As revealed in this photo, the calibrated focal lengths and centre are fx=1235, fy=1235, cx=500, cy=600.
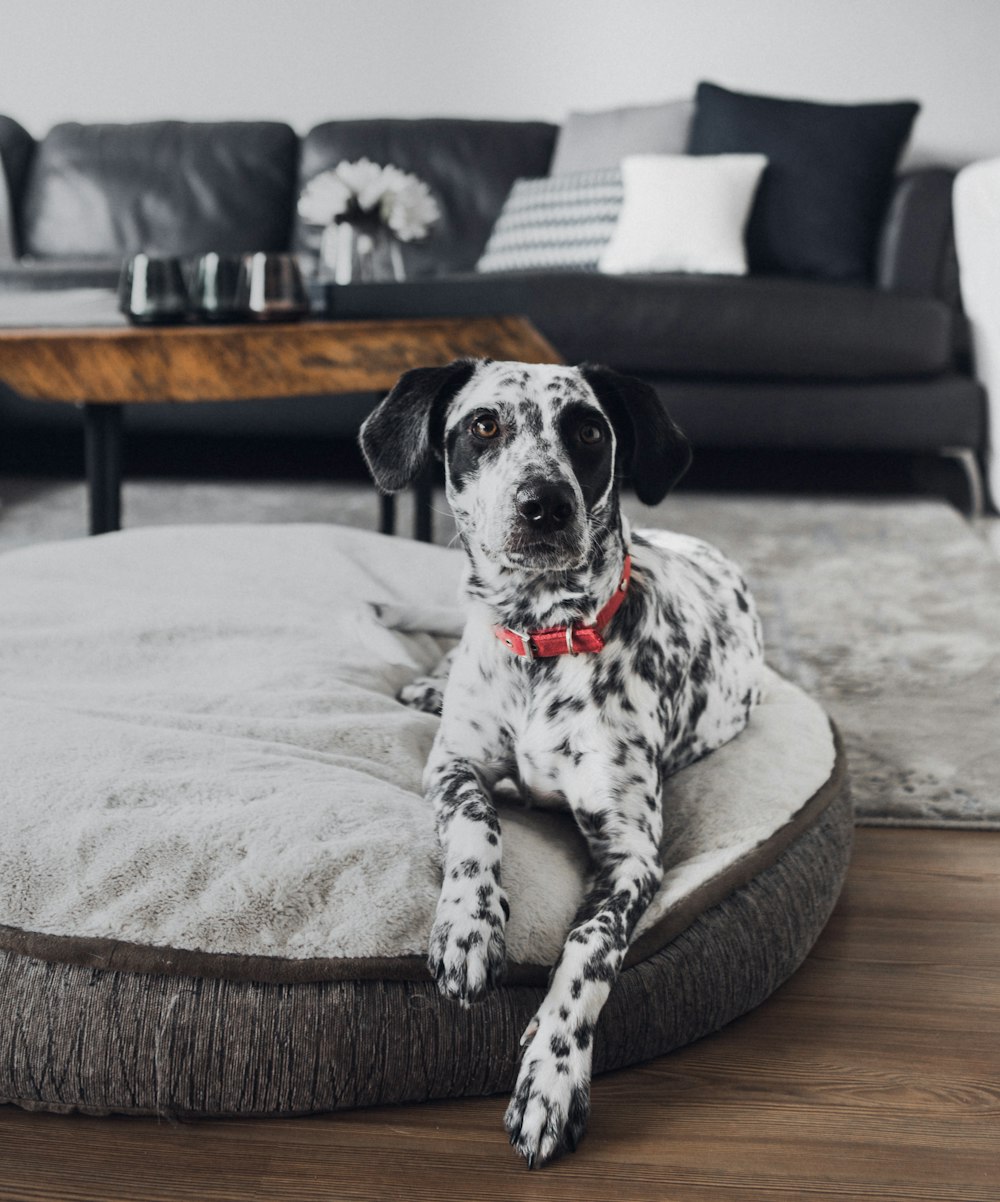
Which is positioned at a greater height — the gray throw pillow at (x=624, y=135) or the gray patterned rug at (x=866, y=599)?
the gray throw pillow at (x=624, y=135)

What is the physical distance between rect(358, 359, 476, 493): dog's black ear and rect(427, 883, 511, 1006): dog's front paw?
2.00 feet

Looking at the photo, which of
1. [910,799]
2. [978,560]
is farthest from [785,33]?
[910,799]

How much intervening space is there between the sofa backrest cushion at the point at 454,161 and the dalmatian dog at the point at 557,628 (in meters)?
3.98

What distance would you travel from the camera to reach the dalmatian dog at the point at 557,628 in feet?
5.00

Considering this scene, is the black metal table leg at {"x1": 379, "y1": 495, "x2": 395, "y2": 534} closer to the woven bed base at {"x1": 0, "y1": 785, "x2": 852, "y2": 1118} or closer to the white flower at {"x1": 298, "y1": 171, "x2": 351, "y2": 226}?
the white flower at {"x1": 298, "y1": 171, "x2": 351, "y2": 226}

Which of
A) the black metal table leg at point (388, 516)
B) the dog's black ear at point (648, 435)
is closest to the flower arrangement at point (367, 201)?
the black metal table leg at point (388, 516)

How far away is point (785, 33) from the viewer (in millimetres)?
5676

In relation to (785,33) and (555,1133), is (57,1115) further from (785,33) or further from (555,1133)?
(785,33)

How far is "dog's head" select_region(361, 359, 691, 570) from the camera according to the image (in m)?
1.54

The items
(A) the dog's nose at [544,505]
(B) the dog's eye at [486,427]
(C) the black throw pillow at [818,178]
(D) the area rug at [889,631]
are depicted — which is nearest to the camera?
(A) the dog's nose at [544,505]

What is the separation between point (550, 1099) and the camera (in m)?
1.25

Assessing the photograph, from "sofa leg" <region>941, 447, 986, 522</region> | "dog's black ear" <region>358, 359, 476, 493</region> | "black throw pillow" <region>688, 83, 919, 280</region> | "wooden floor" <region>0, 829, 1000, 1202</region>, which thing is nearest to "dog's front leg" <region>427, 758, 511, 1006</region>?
"wooden floor" <region>0, 829, 1000, 1202</region>

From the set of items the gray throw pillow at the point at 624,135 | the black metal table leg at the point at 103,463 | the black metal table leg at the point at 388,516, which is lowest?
the black metal table leg at the point at 388,516

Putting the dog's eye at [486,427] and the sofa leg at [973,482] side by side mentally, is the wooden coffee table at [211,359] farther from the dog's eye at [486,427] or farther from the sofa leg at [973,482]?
the sofa leg at [973,482]
